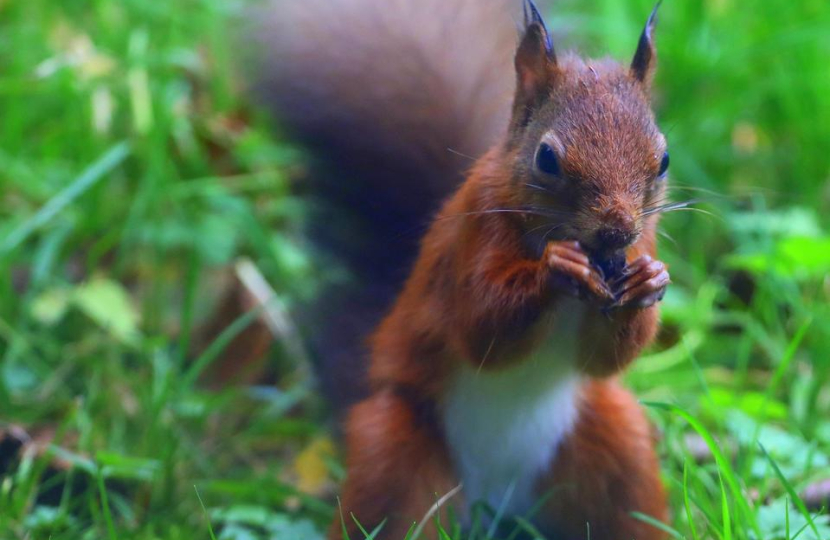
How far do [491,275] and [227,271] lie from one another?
1444 millimetres

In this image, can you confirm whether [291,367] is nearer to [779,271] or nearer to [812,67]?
[779,271]

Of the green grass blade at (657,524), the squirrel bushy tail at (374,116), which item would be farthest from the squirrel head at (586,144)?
the green grass blade at (657,524)

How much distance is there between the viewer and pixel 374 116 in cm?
235

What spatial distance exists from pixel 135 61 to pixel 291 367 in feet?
3.77

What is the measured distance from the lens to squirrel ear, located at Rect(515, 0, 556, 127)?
5.67 feet

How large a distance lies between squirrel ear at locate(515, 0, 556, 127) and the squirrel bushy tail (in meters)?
0.37

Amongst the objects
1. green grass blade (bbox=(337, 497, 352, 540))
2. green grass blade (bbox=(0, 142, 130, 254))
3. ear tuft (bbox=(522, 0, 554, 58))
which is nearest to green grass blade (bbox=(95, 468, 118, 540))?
green grass blade (bbox=(337, 497, 352, 540))

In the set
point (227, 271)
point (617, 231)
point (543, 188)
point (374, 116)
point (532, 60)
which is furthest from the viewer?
point (227, 271)

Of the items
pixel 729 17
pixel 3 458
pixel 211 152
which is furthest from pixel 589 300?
pixel 729 17

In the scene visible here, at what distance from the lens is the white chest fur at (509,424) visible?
6.10ft

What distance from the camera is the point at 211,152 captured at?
11.3ft

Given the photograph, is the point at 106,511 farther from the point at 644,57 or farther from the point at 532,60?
the point at 644,57

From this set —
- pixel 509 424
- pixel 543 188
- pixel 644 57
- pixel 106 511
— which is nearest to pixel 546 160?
pixel 543 188

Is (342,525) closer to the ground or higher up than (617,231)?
closer to the ground
